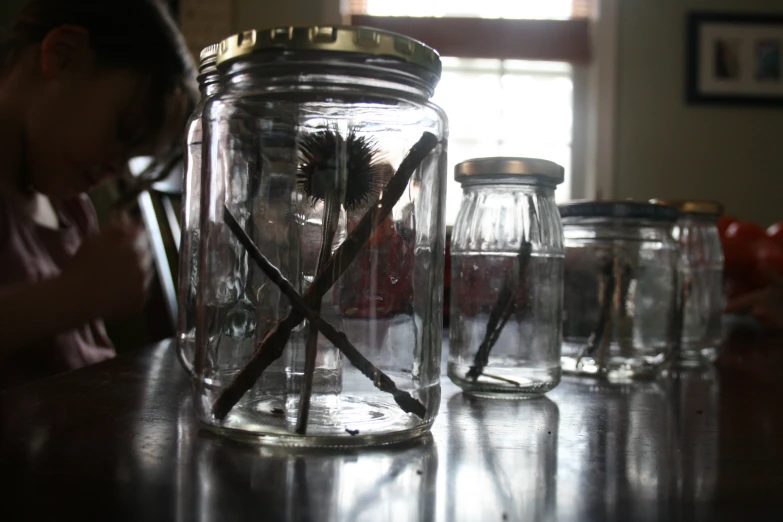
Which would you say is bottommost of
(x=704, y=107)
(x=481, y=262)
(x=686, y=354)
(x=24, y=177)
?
(x=686, y=354)

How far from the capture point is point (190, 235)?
487mm

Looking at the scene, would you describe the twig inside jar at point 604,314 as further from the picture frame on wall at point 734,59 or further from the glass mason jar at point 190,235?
the picture frame on wall at point 734,59

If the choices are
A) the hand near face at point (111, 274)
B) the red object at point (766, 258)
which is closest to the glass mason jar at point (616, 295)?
the hand near face at point (111, 274)

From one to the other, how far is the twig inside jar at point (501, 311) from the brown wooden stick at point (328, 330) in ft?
0.52

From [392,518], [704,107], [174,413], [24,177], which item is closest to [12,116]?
[24,177]

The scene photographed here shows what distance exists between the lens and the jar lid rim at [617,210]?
1.95 ft

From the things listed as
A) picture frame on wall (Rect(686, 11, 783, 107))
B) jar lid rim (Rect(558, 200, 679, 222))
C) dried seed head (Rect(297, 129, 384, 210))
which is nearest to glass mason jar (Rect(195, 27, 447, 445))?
dried seed head (Rect(297, 129, 384, 210))

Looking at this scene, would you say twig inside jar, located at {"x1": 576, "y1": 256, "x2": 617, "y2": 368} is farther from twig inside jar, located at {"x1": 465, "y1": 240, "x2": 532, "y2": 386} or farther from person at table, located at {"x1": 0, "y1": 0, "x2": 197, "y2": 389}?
person at table, located at {"x1": 0, "y1": 0, "x2": 197, "y2": 389}

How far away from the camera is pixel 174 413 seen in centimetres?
40

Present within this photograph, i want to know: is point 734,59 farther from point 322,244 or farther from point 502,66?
point 322,244

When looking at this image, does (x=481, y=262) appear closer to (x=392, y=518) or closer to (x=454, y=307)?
(x=454, y=307)

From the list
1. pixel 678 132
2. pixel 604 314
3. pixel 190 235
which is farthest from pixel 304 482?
pixel 678 132

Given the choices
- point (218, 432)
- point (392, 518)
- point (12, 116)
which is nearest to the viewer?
point (392, 518)

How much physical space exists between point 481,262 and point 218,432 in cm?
26
